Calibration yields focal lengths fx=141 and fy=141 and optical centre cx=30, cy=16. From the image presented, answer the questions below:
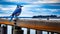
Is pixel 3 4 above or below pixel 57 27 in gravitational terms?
above

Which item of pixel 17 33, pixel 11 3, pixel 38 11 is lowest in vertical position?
pixel 17 33

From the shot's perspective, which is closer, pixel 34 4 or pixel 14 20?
pixel 14 20

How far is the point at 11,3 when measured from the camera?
2340mm

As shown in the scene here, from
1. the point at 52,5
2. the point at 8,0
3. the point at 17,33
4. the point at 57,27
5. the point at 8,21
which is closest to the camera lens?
the point at 57,27

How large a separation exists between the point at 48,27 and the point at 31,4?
5.97ft

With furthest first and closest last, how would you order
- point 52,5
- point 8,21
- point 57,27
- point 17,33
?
point 52,5
point 8,21
point 17,33
point 57,27

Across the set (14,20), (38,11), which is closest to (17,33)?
(14,20)

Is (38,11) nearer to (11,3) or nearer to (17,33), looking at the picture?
(11,3)

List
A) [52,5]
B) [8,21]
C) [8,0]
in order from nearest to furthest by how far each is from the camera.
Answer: [8,21], [52,5], [8,0]

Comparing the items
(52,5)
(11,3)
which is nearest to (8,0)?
(11,3)

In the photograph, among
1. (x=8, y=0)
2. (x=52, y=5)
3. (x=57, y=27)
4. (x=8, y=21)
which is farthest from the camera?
(x=8, y=0)

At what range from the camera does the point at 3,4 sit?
7.67 ft

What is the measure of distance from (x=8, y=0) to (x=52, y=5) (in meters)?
0.75

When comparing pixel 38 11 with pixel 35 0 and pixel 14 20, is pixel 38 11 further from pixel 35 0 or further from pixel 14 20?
pixel 14 20
